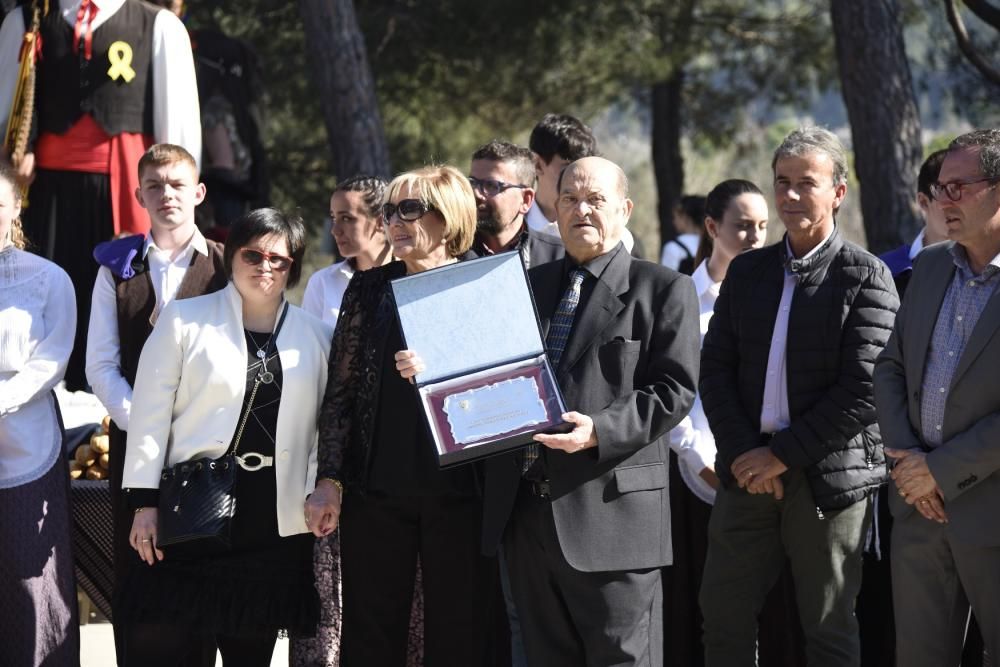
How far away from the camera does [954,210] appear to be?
4070 millimetres

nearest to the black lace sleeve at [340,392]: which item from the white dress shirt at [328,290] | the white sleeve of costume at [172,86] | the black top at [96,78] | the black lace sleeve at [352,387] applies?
the black lace sleeve at [352,387]

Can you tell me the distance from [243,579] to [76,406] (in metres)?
3.04

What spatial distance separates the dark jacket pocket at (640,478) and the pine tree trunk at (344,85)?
18.0 feet

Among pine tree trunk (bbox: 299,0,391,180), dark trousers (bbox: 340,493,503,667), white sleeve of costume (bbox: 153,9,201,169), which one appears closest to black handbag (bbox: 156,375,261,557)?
dark trousers (bbox: 340,493,503,667)

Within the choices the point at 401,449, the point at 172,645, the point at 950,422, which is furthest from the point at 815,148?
the point at 172,645

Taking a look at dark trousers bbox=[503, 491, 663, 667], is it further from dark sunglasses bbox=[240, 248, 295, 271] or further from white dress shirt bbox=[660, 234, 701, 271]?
white dress shirt bbox=[660, 234, 701, 271]

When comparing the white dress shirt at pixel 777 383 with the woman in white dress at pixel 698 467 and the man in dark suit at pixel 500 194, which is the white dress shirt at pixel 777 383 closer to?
the woman in white dress at pixel 698 467

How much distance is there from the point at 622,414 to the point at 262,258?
1340mm

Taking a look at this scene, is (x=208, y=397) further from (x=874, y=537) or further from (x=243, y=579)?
(x=874, y=537)

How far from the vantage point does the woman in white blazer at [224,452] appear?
13.9 feet

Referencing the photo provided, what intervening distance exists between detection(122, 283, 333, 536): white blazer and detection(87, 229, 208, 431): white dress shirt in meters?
0.50

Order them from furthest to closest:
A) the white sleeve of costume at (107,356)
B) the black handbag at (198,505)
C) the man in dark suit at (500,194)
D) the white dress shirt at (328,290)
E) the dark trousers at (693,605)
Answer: the white dress shirt at (328,290) → the dark trousers at (693,605) → the man in dark suit at (500,194) → the white sleeve of costume at (107,356) → the black handbag at (198,505)

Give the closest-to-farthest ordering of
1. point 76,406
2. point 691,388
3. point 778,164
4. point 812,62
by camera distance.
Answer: point 691,388 → point 778,164 → point 76,406 → point 812,62

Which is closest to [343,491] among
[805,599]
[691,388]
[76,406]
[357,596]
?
[357,596]
